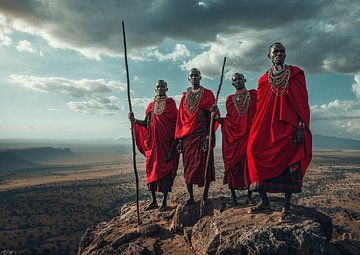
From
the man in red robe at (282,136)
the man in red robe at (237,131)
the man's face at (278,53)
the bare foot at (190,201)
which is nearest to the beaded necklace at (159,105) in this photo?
the man in red robe at (237,131)

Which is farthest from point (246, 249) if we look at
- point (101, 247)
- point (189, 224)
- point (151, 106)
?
point (151, 106)

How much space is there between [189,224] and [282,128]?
3349mm

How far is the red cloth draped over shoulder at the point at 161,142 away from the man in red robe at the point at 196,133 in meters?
0.84

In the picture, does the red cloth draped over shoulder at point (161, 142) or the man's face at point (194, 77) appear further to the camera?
the red cloth draped over shoulder at point (161, 142)

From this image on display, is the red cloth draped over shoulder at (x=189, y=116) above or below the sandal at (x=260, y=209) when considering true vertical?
above

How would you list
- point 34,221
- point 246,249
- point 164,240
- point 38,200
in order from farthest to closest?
point 38,200 < point 34,221 < point 164,240 < point 246,249

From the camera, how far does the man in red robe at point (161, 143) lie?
9.10 metres

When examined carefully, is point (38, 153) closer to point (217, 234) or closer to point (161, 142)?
point (161, 142)

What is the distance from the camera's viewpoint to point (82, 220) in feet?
93.0

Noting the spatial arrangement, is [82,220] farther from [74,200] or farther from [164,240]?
[164,240]

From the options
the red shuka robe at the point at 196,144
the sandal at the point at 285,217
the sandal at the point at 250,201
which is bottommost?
the sandal at the point at 250,201

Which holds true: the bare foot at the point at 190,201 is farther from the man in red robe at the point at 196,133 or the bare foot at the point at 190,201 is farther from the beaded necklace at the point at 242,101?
the beaded necklace at the point at 242,101

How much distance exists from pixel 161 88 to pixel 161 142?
162 centimetres

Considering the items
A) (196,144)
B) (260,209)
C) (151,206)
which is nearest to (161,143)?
(196,144)
